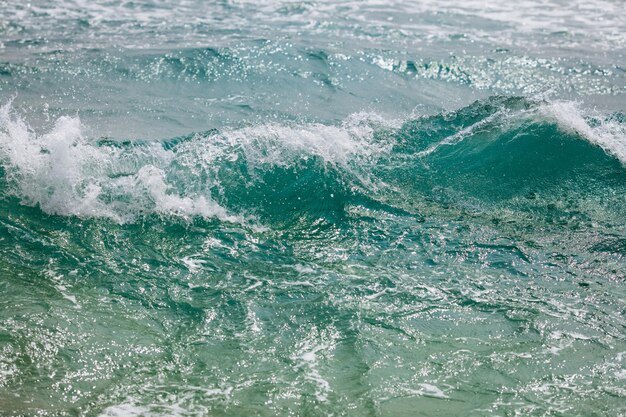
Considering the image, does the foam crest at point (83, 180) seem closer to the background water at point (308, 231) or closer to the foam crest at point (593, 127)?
the background water at point (308, 231)

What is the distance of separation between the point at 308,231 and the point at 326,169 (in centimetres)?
140

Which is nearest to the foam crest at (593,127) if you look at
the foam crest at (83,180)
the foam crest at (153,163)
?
the foam crest at (153,163)

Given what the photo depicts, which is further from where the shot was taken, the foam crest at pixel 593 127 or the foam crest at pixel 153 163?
the foam crest at pixel 593 127

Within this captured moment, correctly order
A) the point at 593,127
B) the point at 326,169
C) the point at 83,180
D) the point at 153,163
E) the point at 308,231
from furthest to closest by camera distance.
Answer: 1. the point at 593,127
2. the point at 326,169
3. the point at 153,163
4. the point at 83,180
5. the point at 308,231

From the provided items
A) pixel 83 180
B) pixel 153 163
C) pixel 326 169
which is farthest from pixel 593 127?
pixel 83 180

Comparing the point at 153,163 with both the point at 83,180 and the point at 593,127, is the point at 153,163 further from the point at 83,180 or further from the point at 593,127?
the point at 593,127

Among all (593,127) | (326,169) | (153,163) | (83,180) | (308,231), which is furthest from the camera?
(593,127)

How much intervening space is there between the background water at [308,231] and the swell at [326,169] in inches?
1.3

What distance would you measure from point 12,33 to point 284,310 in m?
11.6

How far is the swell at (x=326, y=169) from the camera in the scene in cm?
809

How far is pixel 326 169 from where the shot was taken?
29.3ft

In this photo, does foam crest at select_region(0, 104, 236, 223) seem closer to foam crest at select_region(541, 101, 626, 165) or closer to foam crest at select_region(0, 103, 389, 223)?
foam crest at select_region(0, 103, 389, 223)

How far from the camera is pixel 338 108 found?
12.0m

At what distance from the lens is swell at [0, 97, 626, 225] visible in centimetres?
809
